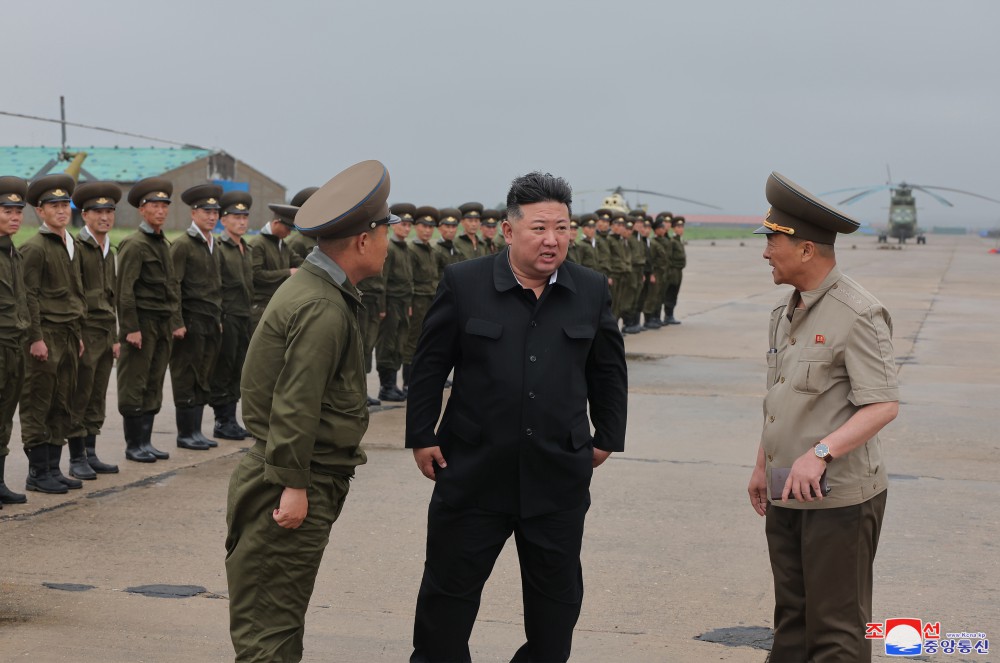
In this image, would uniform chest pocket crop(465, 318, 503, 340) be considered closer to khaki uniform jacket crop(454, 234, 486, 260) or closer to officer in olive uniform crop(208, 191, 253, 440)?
officer in olive uniform crop(208, 191, 253, 440)

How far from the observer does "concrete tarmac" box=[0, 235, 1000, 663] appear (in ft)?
15.4

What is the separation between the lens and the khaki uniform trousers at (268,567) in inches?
137

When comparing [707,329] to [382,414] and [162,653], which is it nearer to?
[382,414]

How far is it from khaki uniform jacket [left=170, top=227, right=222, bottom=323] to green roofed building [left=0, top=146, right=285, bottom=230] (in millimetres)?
56366

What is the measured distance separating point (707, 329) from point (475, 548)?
15.4 m

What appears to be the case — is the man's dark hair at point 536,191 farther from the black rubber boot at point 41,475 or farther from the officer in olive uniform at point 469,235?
the officer in olive uniform at point 469,235

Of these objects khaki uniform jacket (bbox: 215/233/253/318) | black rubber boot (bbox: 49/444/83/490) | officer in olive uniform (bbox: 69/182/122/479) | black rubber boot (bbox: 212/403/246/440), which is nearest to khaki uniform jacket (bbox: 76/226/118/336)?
officer in olive uniform (bbox: 69/182/122/479)

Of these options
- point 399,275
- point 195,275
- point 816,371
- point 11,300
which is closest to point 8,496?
point 11,300

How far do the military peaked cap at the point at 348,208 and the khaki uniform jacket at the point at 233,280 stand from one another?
5.85 m

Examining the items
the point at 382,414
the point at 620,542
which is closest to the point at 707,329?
the point at 382,414

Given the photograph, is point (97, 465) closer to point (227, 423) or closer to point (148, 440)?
point (148, 440)

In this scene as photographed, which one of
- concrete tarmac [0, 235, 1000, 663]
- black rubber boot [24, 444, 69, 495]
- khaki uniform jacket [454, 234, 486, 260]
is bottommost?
concrete tarmac [0, 235, 1000, 663]

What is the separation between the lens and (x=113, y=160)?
239 ft

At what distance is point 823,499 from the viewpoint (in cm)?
353
